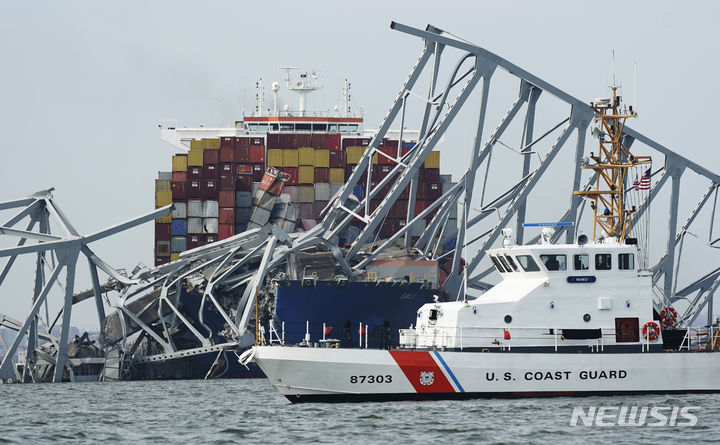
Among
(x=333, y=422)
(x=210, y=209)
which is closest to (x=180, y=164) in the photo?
(x=210, y=209)

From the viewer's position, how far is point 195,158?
73.6 metres

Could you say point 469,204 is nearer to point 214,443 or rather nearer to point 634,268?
point 634,268

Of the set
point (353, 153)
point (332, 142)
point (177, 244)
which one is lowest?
point (177, 244)

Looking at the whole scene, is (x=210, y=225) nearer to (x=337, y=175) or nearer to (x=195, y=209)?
(x=195, y=209)

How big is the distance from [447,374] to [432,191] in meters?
40.0

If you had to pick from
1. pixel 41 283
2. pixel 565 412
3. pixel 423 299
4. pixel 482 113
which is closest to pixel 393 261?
pixel 423 299

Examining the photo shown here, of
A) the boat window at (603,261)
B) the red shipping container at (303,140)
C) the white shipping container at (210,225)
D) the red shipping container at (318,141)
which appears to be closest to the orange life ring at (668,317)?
the boat window at (603,261)

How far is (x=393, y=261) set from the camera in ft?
190

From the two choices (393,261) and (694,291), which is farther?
(694,291)

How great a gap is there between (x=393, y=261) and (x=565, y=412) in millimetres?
27801

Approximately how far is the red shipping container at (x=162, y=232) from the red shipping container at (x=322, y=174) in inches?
351

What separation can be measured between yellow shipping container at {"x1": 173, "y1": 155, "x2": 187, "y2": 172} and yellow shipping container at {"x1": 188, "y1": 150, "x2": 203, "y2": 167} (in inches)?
48.8

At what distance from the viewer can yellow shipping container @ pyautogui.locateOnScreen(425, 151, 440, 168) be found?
72938 mm

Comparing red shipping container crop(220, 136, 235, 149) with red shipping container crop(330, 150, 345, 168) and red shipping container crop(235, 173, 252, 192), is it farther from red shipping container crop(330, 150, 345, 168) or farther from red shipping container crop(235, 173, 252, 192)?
red shipping container crop(330, 150, 345, 168)
